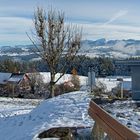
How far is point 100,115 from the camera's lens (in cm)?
856

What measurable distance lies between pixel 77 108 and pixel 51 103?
190cm

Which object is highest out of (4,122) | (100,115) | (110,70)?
(100,115)

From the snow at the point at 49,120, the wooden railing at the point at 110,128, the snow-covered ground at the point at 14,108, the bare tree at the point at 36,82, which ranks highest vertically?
the wooden railing at the point at 110,128

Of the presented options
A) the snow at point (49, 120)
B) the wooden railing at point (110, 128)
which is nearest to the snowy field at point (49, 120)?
the snow at point (49, 120)

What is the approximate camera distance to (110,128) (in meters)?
7.29

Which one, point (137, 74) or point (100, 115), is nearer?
point (100, 115)

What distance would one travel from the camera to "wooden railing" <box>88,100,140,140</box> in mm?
6095

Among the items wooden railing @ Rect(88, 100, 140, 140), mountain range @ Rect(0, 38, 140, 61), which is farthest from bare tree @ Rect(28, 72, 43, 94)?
wooden railing @ Rect(88, 100, 140, 140)

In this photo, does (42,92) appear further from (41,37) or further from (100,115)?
(100,115)

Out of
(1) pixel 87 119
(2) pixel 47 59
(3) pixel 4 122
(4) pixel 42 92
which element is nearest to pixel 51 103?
(3) pixel 4 122

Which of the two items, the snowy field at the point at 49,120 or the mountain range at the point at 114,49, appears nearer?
the snowy field at the point at 49,120

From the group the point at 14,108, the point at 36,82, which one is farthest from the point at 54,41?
the point at 36,82

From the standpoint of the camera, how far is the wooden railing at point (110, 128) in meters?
6.09

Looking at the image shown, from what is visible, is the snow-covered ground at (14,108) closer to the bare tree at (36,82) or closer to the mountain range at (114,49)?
the mountain range at (114,49)
